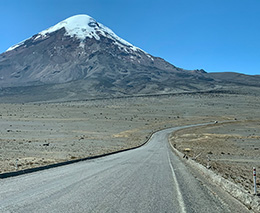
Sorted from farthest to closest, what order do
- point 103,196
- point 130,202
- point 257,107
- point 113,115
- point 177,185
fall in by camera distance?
1. point 257,107
2. point 113,115
3. point 177,185
4. point 103,196
5. point 130,202

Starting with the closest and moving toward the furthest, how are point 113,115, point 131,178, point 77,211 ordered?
point 77,211
point 131,178
point 113,115

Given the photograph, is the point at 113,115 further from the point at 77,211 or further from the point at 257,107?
the point at 77,211

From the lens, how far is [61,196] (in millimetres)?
8289

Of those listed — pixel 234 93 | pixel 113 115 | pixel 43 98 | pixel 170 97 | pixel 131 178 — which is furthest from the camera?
pixel 43 98

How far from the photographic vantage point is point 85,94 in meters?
190

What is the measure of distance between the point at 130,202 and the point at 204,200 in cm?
240

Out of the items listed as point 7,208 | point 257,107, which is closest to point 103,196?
point 7,208

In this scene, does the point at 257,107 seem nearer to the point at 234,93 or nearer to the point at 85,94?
the point at 234,93

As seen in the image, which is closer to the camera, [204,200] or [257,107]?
Result: [204,200]

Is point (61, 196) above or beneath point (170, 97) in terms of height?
beneath

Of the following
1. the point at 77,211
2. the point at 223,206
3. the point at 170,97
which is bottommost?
the point at 223,206

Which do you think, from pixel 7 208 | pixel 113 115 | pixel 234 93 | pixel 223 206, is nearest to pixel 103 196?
pixel 7 208

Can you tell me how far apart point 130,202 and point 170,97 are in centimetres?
14759

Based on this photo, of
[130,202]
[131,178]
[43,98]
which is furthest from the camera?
[43,98]
